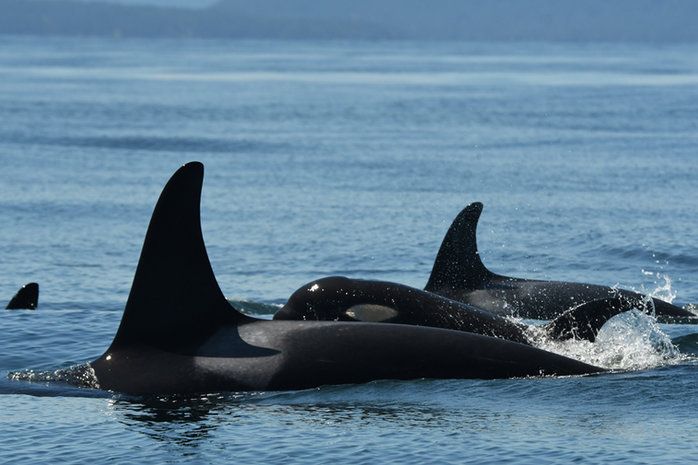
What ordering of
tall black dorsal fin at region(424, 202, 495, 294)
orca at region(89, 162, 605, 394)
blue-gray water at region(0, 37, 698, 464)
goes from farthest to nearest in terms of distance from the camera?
tall black dorsal fin at region(424, 202, 495, 294)
orca at region(89, 162, 605, 394)
blue-gray water at region(0, 37, 698, 464)

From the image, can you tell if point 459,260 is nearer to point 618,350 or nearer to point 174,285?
point 618,350

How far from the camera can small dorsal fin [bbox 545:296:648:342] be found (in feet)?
37.2

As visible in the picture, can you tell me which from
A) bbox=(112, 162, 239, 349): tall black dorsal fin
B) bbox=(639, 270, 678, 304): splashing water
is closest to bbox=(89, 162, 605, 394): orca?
bbox=(112, 162, 239, 349): tall black dorsal fin

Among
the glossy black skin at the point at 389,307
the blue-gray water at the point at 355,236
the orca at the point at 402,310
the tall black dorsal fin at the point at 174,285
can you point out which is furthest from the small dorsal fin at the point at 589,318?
the tall black dorsal fin at the point at 174,285

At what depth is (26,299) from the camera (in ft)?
54.6

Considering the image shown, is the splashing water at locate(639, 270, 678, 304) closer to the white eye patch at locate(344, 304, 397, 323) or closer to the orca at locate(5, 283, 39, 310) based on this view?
the white eye patch at locate(344, 304, 397, 323)

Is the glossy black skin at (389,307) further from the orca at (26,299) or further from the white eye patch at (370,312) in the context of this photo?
the orca at (26,299)

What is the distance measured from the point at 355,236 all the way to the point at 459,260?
26.4ft

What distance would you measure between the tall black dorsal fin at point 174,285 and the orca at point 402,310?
3.93 feet

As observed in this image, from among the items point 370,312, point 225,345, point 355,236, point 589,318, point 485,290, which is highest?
point 355,236

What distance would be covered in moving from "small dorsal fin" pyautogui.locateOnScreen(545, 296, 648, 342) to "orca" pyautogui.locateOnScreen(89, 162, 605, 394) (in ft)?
2.41

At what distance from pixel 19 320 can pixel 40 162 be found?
23.5m

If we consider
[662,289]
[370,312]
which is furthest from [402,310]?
[662,289]

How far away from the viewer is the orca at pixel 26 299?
16.3 meters
